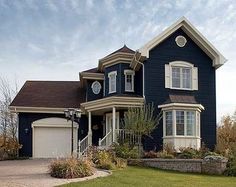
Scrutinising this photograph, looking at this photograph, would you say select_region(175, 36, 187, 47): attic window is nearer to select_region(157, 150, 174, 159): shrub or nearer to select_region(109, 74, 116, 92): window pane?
select_region(109, 74, 116, 92): window pane

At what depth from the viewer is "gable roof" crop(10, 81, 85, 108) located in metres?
28.8

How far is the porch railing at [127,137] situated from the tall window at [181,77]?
428 cm

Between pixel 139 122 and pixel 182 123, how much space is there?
Result: 288cm

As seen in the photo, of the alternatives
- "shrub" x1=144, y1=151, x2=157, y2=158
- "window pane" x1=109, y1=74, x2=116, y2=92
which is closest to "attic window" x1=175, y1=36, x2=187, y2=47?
"window pane" x1=109, y1=74, x2=116, y2=92

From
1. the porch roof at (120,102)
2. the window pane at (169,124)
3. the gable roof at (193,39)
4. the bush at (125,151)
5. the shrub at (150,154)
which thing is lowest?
the shrub at (150,154)

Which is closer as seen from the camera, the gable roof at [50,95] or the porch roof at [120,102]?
the porch roof at [120,102]

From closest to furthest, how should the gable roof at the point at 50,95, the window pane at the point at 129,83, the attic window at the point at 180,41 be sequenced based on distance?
1. the attic window at the point at 180,41
2. the window pane at the point at 129,83
3. the gable roof at the point at 50,95

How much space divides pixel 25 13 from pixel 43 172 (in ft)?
21.6

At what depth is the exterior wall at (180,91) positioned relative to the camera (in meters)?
24.2

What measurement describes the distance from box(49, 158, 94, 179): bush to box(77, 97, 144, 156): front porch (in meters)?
6.06

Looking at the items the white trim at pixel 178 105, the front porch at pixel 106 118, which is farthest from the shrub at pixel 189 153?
the front porch at pixel 106 118

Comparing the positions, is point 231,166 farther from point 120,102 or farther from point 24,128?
point 24,128

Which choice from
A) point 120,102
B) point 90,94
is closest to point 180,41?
point 120,102

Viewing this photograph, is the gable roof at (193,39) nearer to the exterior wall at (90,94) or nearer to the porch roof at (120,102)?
the porch roof at (120,102)
